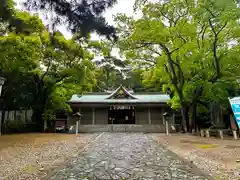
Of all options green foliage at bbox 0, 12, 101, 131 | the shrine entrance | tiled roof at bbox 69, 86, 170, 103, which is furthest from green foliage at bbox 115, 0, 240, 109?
the shrine entrance

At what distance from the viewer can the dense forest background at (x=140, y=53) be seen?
8.25m

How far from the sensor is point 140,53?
14.2 m

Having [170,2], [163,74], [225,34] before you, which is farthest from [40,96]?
[225,34]

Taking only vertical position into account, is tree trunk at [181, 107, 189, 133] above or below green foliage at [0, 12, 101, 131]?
below

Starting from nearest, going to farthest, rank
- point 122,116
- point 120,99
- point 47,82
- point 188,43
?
1. point 188,43
2. point 47,82
3. point 120,99
4. point 122,116

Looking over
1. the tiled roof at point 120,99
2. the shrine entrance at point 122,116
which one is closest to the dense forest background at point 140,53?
the tiled roof at point 120,99

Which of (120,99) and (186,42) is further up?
(186,42)

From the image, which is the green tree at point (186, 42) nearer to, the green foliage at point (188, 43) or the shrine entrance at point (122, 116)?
the green foliage at point (188, 43)

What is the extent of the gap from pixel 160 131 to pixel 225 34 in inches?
414

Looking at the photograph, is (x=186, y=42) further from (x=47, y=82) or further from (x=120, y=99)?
(x=47, y=82)

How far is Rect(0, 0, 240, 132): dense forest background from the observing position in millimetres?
8250

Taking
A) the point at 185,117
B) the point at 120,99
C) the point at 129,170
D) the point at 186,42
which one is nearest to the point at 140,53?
the point at 186,42

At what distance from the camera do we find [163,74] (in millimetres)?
15898

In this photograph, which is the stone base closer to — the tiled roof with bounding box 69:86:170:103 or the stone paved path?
the tiled roof with bounding box 69:86:170:103
